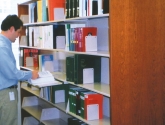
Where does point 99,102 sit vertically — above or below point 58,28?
below

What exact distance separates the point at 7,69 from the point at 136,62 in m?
1.47

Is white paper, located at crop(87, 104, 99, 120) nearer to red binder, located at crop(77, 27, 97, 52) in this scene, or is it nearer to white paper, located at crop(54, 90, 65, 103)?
red binder, located at crop(77, 27, 97, 52)

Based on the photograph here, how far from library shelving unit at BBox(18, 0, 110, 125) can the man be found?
→ 0.47 m

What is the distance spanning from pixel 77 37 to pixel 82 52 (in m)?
0.22

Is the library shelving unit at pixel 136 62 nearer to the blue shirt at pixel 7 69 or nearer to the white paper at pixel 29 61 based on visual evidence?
the blue shirt at pixel 7 69

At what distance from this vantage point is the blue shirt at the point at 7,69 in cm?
327

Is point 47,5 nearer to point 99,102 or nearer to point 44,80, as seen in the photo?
point 44,80

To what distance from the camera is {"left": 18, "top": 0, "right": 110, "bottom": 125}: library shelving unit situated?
2.94 metres

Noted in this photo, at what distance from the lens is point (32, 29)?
452 centimetres

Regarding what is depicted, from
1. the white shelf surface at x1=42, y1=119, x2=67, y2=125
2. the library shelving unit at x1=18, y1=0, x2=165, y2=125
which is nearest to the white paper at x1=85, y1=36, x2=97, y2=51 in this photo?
the library shelving unit at x1=18, y1=0, x2=165, y2=125

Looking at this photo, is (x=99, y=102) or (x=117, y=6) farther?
(x=99, y=102)

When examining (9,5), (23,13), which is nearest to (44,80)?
(23,13)

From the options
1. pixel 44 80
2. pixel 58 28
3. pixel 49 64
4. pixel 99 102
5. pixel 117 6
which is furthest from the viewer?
pixel 49 64

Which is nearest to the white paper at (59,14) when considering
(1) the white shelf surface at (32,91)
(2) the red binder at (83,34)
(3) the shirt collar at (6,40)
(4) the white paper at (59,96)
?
(3) the shirt collar at (6,40)
